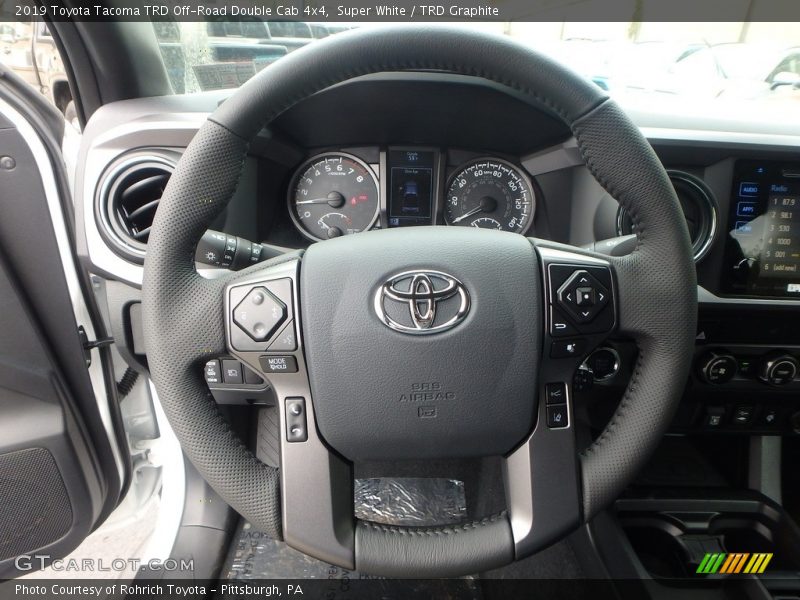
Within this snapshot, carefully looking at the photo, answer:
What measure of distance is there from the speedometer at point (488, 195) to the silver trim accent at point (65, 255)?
0.94 m

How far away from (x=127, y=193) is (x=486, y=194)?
0.87 m

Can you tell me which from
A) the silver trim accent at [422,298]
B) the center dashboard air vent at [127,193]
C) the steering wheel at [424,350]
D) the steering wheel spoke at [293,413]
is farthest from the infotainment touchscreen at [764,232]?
the center dashboard air vent at [127,193]

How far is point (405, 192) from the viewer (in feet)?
4.68

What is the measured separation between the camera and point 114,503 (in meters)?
1.57

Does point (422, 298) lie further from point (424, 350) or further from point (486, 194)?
point (486, 194)

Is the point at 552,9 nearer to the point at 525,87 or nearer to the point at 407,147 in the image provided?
the point at 407,147

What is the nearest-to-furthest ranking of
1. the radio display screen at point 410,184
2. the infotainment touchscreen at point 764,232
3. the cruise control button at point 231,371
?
the cruise control button at point 231,371 → the infotainment touchscreen at point 764,232 → the radio display screen at point 410,184

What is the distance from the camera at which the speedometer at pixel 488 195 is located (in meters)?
1.43

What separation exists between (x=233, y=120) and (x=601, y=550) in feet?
4.40

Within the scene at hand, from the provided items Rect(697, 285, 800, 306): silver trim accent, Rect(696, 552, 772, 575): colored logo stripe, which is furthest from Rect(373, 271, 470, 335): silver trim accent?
Rect(696, 552, 772, 575): colored logo stripe

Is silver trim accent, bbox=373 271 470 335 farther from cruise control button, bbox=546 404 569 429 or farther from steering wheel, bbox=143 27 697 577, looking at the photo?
cruise control button, bbox=546 404 569 429

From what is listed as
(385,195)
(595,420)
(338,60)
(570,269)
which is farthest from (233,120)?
(595,420)

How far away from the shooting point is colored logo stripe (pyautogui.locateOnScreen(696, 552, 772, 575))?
1379mm

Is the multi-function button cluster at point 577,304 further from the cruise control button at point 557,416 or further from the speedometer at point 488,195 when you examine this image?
the speedometer at point 488,195
